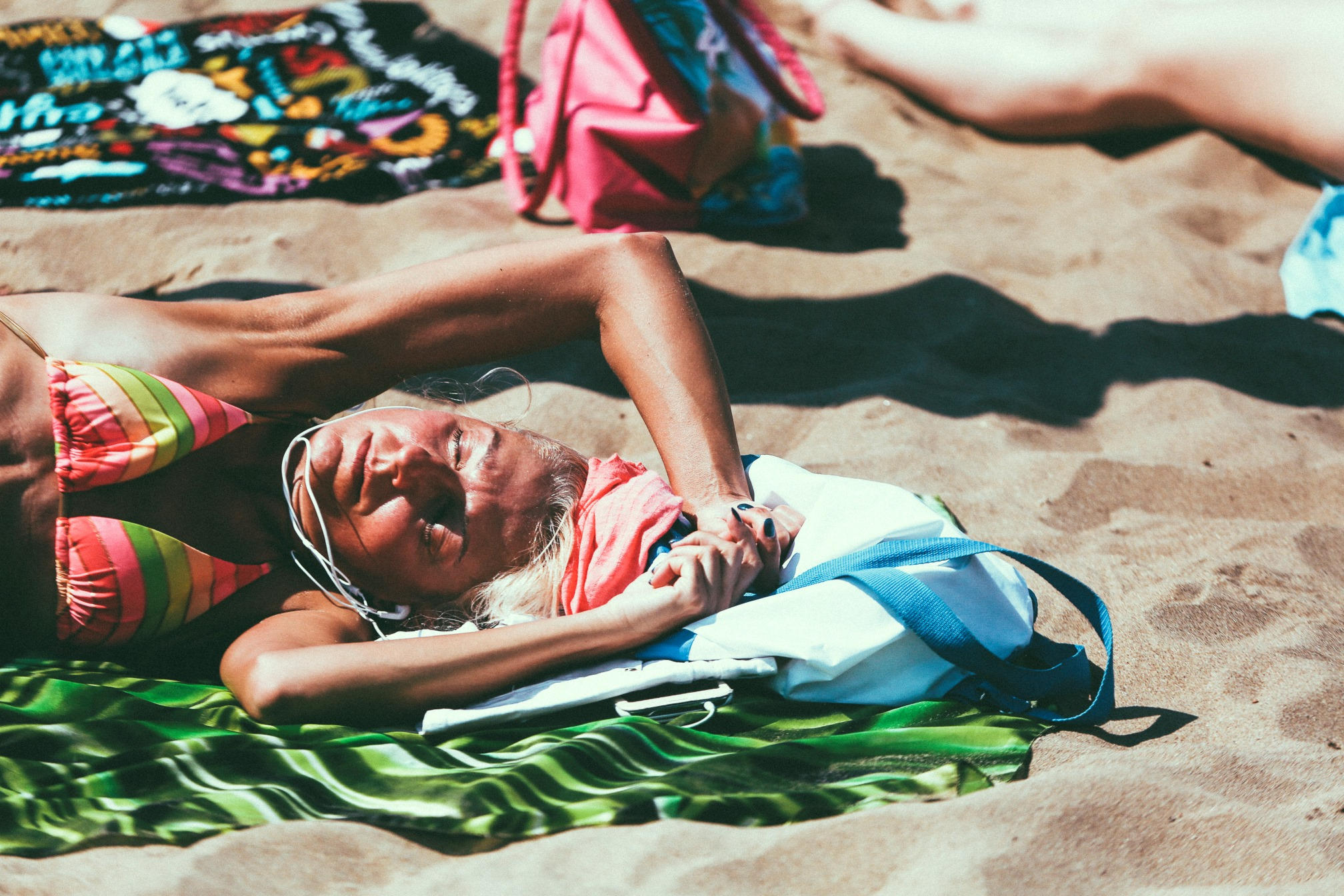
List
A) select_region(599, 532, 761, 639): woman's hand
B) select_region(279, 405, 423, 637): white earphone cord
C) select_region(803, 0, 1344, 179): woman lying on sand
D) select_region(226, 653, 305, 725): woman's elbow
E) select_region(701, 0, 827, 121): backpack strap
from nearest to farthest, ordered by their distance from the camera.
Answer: select_region(226, 653, 305, 725): woman's elbow < select_region(599, 532, 761, 639): woman's hand < select_region(279, 405, 423, 637): white earphone cord < select_region(803, 0, 1344, 179): woman lying on sand < select_region(701, 0, 827, 121): backpack strap

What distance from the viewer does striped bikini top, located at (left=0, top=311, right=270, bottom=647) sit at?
5.55 feet

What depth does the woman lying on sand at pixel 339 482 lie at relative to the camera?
1.70 meters

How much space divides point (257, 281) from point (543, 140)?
1081mm

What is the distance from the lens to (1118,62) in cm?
409

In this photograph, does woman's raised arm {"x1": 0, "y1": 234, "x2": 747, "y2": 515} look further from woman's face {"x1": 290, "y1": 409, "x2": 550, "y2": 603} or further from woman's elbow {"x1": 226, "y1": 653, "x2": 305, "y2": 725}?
woman's elbow {"x1": 226, "y1": 653, "x2": 305, "y2": 725}

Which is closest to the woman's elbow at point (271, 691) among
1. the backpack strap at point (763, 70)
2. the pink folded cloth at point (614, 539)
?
the pink folded cloth at point (614, 539)

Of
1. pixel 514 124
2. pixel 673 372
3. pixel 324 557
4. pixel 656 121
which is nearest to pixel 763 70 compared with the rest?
pixel 656 121

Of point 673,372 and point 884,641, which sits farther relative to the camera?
point 673,372

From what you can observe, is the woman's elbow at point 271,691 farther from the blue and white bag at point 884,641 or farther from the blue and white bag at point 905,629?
the blue and white bag at point 905,629

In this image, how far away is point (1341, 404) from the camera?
287 cm

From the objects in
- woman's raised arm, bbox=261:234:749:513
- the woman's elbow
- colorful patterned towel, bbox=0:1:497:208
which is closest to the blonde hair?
woman's raised arm, bbox=261:234:749:513

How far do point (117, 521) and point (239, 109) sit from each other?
266 centimetres

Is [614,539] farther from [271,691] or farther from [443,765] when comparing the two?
[271,691]

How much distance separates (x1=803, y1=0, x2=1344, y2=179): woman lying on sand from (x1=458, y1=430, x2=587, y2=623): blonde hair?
3.08 metres
